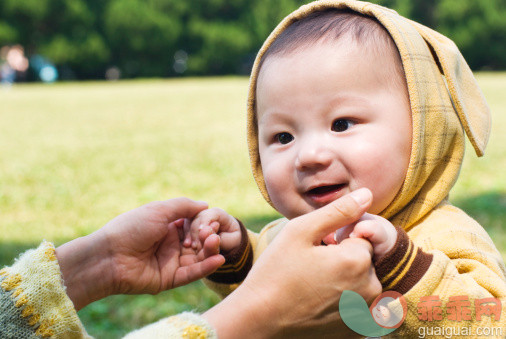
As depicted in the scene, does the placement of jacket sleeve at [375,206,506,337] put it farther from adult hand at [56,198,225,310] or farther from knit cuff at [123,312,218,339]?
adult hand at [56,198,225,310]

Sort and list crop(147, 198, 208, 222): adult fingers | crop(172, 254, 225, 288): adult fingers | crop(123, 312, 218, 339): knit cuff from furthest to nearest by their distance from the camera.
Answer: crop(147, 198, 208, 222): adult fingers, crop(172, 254, 225, 288): adult fingers, crop(123, 312, 218, 339): knit cuff

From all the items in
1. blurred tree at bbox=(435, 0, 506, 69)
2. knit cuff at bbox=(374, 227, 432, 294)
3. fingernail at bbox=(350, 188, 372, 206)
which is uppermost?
fingernail at bbox=(350, 188, 372, 206)

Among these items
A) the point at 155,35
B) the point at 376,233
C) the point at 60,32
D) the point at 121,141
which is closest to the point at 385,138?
the point at 376,233

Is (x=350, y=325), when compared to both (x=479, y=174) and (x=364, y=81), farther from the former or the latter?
(x=479, y=174)

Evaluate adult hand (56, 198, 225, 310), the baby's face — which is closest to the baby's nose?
the baby's face

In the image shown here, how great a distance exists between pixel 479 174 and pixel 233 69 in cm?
3199

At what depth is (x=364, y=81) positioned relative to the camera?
1.81m

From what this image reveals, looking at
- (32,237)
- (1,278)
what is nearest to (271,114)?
(1,278)

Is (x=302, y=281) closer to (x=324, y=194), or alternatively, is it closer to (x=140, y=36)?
(x=324, y=194)

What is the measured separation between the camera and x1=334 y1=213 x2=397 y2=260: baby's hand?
1.57m

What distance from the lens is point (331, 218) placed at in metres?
1.55

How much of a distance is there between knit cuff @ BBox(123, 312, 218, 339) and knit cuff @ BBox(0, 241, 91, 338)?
42cm

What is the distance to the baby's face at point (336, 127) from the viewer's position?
69.0 inches

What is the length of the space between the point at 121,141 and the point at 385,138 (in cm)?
859
